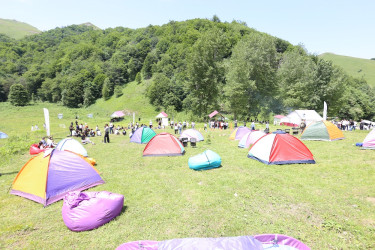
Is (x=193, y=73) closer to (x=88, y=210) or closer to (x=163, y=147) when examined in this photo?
(x=163, y=147)

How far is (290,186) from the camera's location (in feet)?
26.2

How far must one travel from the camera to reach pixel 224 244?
3.91 meters

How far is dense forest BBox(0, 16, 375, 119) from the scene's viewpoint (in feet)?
128

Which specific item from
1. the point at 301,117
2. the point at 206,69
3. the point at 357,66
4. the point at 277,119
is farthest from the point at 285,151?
the point at 357,66

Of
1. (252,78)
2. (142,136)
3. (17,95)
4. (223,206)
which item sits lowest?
(223,206)

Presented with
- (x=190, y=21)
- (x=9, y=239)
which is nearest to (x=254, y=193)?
(x=9, y=239)

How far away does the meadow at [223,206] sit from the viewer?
522cm

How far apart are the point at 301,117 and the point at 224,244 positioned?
110 ft

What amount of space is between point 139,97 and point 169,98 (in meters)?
12.3

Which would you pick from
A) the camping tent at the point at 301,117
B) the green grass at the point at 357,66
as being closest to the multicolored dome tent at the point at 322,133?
the camping tent at the point at 301,117

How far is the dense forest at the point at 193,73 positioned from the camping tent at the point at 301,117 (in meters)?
7.17

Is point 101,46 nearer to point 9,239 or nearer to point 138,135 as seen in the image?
point 138,135

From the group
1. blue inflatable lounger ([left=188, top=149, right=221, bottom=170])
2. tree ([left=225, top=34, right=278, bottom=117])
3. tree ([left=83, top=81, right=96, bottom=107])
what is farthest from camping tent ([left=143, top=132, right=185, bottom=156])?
tree ([left=83, top=81, right=96, bottom=107])

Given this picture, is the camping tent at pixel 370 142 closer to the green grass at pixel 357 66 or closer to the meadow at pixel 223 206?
the meadow at pixel 223 206
